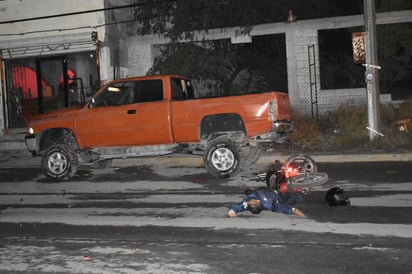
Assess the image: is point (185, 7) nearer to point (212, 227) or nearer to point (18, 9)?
point (18, 9)

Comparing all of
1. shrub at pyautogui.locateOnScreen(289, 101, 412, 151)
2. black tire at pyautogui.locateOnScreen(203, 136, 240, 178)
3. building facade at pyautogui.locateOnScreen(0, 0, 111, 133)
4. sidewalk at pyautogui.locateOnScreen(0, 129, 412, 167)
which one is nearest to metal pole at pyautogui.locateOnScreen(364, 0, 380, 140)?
shrub at pyautogui.locateOnScreen(289, 101, 412, 151)

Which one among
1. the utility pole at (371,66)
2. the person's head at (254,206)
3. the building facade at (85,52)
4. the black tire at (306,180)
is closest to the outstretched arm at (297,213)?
the person's head at (254,206)

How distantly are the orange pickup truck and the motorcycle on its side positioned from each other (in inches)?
40.0

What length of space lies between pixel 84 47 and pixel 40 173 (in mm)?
7091

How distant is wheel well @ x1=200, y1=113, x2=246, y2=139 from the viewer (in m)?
10.3

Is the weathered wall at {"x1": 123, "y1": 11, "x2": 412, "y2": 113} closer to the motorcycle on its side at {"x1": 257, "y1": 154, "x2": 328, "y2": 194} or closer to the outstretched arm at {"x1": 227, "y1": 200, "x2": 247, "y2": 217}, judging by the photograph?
the motorcycle on its side at {"x1": 257, "y1": 154, "x2": 328, "y2": 194}

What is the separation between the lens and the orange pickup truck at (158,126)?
10109 millimetres

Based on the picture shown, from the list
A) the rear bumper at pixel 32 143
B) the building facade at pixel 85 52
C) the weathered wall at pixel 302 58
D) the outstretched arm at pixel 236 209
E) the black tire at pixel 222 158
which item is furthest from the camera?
the weathered wall at pixel 302 58

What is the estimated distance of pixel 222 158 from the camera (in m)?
10.2

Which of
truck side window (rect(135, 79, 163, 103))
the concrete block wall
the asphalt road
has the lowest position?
the asphalt road

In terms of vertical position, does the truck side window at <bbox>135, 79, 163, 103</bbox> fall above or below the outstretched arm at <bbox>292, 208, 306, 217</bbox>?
above

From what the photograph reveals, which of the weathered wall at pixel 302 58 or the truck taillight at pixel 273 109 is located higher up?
the weathered wall at pixel 302 58

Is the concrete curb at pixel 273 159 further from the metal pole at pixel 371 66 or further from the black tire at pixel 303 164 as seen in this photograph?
the black tire at pixel 303 164

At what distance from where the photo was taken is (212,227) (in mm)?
6750
